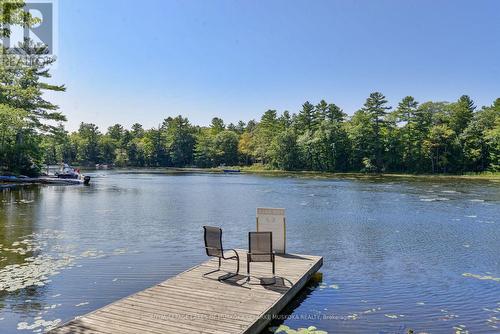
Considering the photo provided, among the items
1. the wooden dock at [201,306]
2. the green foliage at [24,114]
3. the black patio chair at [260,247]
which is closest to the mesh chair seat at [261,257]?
the black patio chair at [260,247]

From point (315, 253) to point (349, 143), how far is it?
76.9 metres

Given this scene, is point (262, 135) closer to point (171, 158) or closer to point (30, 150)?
point (171, 158)

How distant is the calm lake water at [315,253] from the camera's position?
26.2 ft

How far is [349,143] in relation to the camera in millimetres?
87688

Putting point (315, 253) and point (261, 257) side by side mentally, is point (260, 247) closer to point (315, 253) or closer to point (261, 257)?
point (261, 257)

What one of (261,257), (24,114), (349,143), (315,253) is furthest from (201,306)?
(349,143)

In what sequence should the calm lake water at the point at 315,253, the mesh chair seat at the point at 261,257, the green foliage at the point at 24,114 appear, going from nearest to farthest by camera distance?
the calm lake water at the point at 315,253 → the mesh chair seat at the point at 261,257 → the green foliage at the point at 24,114

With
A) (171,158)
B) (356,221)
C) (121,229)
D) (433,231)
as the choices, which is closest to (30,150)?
(121,229)

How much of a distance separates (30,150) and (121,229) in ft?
107

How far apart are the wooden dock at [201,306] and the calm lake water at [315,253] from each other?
638 mm

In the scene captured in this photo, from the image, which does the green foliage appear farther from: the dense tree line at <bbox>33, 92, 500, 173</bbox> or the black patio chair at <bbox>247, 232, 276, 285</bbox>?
the black patio chair at <bbox>247, 232, 276, 285</bbox>

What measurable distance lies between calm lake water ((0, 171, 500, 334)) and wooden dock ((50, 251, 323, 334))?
638mm

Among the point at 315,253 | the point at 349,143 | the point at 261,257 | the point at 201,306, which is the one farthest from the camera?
the point at 349,143

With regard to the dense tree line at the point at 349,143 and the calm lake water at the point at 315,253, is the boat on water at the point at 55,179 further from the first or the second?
the calm lake water at the point at 315,253
